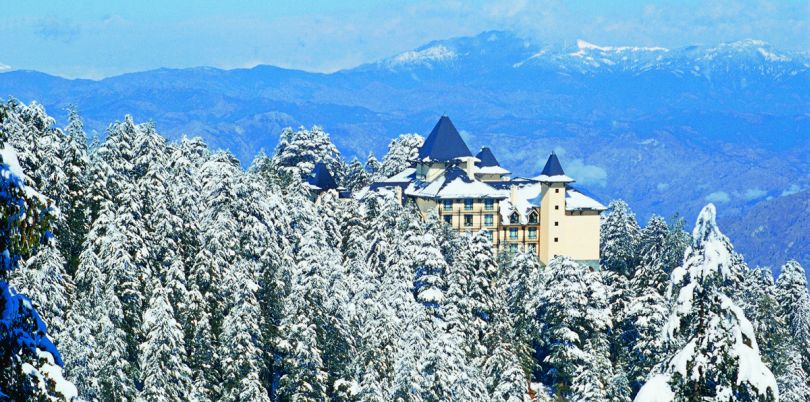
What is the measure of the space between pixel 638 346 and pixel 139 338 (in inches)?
1368

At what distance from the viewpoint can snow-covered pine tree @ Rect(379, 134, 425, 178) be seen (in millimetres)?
113688

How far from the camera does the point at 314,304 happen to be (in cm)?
4531

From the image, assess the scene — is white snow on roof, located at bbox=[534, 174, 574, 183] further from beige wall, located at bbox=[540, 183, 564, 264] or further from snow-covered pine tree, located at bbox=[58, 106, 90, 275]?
snow-covered pine tree, located at bbox=[58, 106, 90, 275]

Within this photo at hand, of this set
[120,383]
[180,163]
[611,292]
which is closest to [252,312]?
[120,383]

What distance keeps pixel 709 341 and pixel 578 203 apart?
75.6 meters

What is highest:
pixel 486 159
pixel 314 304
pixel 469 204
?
pixel 486 159

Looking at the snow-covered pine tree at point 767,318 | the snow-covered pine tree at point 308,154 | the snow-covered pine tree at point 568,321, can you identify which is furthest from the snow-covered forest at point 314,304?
the snow-covered pine tree at point 308,154

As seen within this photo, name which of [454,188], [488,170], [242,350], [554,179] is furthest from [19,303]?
[488,170]

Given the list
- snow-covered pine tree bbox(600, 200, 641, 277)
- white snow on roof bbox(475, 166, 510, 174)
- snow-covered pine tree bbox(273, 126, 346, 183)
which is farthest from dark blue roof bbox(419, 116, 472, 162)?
snow-covered pine tree bbox(273, 126, 346, 183)

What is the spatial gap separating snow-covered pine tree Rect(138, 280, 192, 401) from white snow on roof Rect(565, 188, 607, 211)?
5727cm

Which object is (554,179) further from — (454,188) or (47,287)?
(47,287)

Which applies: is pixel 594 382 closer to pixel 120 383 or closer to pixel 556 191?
pixel 120 383

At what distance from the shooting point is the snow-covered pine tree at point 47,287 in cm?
3156

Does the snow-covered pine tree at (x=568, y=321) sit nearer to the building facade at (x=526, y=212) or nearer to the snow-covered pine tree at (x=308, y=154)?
the building facade at (x=526, y=212)
